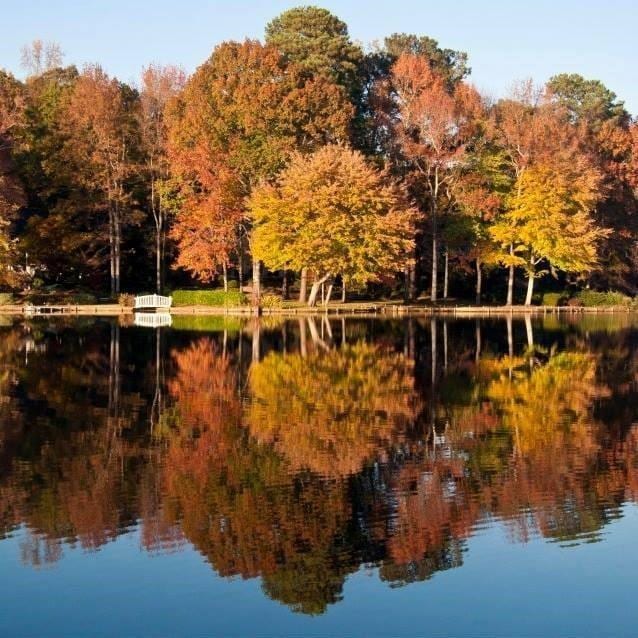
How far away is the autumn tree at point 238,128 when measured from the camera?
56656 mm

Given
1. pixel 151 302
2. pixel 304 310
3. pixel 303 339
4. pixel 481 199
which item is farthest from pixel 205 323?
pixel 481 199

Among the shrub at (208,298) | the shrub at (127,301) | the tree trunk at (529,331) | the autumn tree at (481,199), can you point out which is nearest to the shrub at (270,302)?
the shrub at (208,298)

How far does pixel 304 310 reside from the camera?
56344mm

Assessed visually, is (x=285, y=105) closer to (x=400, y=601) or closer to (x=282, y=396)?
(x=282, y=396)

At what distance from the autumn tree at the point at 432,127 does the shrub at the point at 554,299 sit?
24.6 feet

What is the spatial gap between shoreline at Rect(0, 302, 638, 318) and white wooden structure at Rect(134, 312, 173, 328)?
1.09m

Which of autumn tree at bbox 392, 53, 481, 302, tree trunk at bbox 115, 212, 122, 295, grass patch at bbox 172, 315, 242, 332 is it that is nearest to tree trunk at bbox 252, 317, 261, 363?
grass patch at bbox 172, 315, 242, 332

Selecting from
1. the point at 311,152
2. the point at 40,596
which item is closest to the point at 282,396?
the point at 40,596

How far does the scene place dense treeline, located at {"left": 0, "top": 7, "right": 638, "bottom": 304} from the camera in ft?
182

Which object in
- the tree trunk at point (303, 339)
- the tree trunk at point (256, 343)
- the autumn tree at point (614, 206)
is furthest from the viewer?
the autumn tree at point (614, 206)

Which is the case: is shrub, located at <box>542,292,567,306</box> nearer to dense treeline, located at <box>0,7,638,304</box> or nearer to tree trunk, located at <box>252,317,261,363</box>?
dense treeline, located at <box>0,7,638,304</box>

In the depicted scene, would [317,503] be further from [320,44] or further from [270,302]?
[320,44]

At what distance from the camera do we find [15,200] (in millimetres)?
57781

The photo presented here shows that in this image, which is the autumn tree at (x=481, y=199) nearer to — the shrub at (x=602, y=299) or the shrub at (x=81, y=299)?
the shrub at (x=602, y=299)
